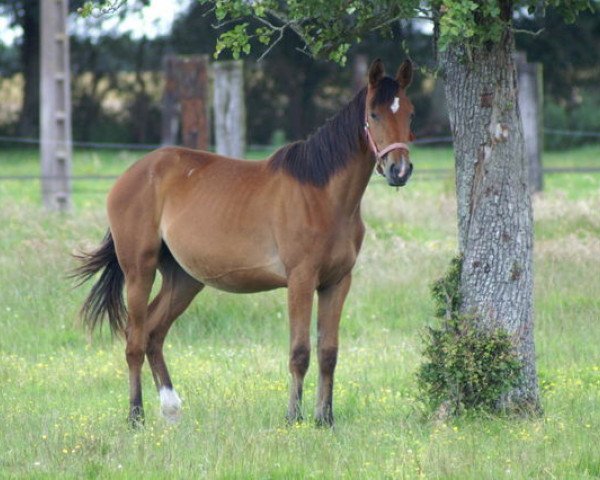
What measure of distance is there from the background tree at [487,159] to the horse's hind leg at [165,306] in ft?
5.91

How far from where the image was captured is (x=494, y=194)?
21.5 ft

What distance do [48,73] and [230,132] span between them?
3.27m

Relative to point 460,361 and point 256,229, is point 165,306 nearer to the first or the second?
point 256,229

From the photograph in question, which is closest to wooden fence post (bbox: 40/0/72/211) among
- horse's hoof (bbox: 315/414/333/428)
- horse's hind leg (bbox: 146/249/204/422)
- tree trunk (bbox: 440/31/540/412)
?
horse's hind leg (bbox: 146/249/204/422)

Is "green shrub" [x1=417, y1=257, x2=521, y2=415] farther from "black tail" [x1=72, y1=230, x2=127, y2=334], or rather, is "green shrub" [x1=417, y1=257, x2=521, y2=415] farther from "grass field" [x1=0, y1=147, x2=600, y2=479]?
"black tail" [x1=72, y1=230, x2=127, y2=334]

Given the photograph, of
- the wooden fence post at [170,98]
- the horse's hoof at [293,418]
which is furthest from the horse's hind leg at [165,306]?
the wooden fence post at [170,98]

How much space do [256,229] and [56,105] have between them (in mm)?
8719

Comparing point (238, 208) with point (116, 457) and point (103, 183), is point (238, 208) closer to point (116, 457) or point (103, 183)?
point (116, 457)

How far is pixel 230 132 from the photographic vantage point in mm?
13117

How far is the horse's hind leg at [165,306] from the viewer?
24.9 feet

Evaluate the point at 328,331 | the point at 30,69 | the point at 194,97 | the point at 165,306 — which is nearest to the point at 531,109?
the point at 194,97

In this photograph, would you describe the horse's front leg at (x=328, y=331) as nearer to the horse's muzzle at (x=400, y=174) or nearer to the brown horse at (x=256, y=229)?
the brown horse at (x=256, y=229)

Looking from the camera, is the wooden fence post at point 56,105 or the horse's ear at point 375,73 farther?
the wooden fence post at point 56,105

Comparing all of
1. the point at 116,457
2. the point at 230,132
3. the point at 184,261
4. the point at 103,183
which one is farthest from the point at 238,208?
the point at 103,183
